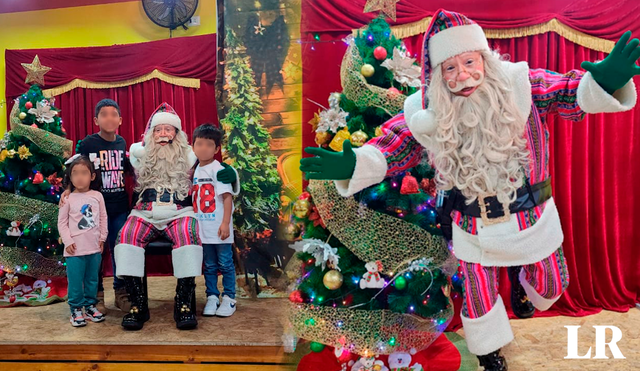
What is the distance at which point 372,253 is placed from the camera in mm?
2443

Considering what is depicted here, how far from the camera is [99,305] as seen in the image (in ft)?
11.6

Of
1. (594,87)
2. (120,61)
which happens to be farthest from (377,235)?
(120,61)

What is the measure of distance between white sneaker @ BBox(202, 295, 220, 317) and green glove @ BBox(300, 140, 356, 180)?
1.69 metres

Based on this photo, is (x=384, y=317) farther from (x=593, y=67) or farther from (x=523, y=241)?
(x=593, y=67)

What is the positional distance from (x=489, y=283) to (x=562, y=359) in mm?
1078

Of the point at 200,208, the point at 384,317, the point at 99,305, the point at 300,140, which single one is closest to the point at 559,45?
the point at 300,140

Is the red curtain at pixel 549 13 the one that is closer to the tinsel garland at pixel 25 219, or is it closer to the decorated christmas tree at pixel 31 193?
the decorated christmas tree at pixel 31 193

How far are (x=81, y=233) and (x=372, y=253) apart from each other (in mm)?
1917

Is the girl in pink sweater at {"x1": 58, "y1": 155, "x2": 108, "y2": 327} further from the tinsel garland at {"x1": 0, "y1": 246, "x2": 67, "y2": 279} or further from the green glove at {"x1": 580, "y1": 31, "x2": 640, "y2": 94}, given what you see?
the green glove at {"x1": 580, "y1": 31, "x2": 640, "y2": 94}

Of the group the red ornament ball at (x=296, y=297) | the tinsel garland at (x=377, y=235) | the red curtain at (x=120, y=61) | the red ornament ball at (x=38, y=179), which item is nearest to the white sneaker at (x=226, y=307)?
the red ornament ball at (x=296, y=297)

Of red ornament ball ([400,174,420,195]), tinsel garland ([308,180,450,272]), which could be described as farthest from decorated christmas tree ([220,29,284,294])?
red ornament ball ([400,174,420,195])

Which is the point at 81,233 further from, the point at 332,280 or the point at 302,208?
the point at 332,280

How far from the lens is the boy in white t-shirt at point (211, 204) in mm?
3266

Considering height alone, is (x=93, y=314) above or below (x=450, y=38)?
below
